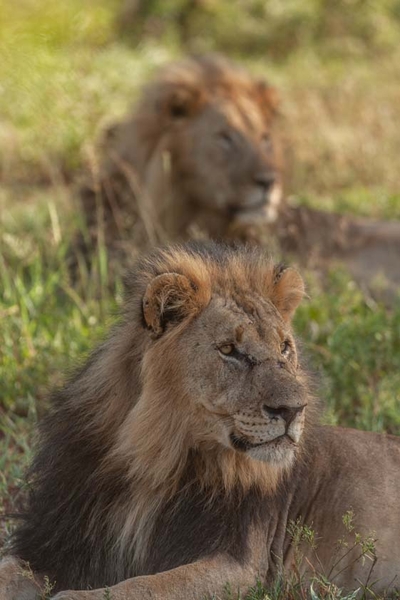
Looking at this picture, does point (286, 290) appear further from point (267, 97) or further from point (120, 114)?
point (120, 114)

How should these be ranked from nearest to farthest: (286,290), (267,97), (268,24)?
(286,290) → (267,97) → (268,24)

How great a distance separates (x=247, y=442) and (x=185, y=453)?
275mm

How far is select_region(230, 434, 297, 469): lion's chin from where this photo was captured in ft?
11.8

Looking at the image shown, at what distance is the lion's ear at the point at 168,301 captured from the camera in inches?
150

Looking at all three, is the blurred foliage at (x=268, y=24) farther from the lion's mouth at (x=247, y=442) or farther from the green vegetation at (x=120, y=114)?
the lion's mouth at (x=247, y=442)

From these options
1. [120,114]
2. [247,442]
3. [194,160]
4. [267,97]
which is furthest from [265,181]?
[120,114]

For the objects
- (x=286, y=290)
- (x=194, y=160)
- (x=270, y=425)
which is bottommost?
(x=270, y=425)

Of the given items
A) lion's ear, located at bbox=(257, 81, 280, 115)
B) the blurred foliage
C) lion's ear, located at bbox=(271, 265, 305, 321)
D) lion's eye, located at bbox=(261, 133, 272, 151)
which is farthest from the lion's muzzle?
the blurred foliage

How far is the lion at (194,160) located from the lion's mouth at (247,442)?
4.62 metres

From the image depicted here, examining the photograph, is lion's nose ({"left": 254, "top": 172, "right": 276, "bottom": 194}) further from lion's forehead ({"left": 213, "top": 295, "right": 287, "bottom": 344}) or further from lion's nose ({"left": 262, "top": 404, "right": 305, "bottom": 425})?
lion's nose ({"left": 262, "top": 404, "right": 305, "bottom": 425})

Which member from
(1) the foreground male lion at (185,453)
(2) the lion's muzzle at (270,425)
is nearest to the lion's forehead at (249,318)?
(1) the foreground male lion at (185,453)

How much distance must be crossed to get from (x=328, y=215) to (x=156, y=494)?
18.6 ft

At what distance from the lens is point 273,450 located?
11.8 ft

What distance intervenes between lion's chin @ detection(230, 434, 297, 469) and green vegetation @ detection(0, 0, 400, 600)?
0.43 meters
